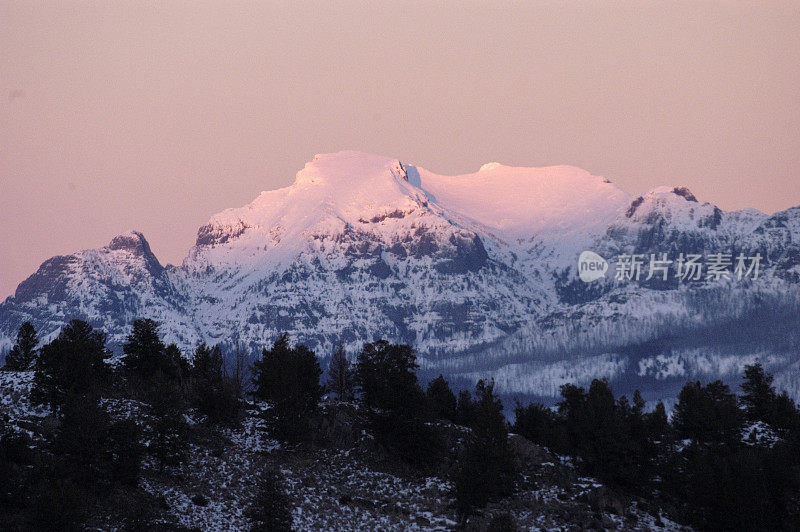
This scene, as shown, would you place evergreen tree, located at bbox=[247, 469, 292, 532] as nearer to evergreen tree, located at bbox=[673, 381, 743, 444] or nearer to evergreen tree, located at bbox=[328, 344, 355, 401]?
evergreen tree, located at bbox=[328, 344, 355, 401]

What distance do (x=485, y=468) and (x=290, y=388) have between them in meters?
26.0

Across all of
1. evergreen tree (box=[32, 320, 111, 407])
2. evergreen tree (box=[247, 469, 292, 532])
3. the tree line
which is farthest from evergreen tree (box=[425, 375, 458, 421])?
evergreen tree (box=[247, 469, 292, 532])

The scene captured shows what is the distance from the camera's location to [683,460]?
111062 mm

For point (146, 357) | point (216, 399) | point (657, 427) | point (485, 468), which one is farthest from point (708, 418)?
point (146, 357)

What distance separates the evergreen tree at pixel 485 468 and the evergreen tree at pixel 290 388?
1861 cm

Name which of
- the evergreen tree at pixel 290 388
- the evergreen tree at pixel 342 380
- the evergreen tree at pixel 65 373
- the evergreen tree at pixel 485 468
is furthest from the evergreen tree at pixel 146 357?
the evergreen tree at pixel 485 468

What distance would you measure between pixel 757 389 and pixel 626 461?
4663 cm

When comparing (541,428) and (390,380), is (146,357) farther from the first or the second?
(541,428)

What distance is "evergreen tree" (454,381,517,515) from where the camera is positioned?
96.4 metres

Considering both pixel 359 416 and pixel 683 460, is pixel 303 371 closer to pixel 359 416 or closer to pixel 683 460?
pixel 359 416

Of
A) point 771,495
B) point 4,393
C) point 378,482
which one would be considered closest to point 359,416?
point 378,482

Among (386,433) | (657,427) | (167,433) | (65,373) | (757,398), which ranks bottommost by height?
(657,427)

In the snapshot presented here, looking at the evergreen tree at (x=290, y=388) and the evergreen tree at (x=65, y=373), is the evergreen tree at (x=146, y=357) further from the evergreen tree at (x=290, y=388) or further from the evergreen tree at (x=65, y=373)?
the evergreen tree at (x=65, y=373)

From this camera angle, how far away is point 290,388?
114 m
